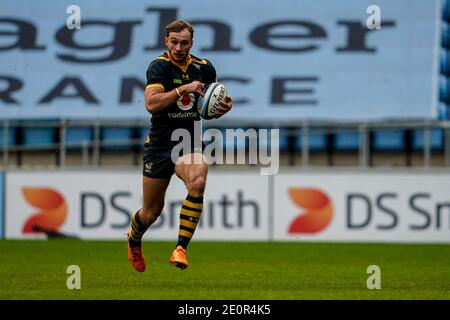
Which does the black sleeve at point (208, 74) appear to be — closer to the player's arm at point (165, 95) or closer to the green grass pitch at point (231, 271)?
the player's arm at point (165, 95)

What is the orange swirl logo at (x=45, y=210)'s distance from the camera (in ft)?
67.6

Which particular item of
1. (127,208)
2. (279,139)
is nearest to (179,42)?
(127,208)

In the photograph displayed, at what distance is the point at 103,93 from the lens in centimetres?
2316

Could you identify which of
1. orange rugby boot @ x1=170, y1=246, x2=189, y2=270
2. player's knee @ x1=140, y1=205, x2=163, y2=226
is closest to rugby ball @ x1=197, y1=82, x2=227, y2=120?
player's knee @ x1=140, y1=205, x2=163, y2=226

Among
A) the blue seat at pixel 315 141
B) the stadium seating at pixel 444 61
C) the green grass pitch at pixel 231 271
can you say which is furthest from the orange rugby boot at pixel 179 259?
the stadium seating at pixel 444 61

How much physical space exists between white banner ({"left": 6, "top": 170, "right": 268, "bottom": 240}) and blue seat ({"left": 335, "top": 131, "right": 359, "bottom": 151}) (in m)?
3.08

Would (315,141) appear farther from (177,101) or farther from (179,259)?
(179,259)

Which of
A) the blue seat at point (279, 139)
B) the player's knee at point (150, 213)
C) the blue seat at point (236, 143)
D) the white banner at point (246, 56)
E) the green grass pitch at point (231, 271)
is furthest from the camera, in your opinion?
the white banner at point (246, 56)

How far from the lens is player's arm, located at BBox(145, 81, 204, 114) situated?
11.1 meters

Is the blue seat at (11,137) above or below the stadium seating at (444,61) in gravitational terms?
below

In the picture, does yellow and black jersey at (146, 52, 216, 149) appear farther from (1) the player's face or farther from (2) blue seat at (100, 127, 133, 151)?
(2) blue seat at (100, 127, 133, 151)

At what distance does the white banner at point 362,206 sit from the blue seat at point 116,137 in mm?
3894
